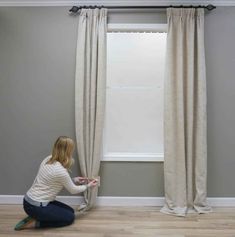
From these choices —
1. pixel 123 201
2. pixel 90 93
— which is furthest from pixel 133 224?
pixel 90 93

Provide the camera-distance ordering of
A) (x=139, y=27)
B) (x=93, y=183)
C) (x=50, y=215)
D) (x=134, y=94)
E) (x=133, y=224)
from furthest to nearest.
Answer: (x=134, y=94), (x=139, y=27), (x=93, y=183), (x=133, y=224), (x=50, y=215)

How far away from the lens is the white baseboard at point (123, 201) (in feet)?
11.1

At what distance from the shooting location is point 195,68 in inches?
129

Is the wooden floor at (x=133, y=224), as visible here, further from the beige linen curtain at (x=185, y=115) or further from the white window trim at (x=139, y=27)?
the white window trim at (x=139, y=27)

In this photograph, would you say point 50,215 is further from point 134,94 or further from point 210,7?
point 210,7

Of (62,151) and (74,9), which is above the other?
(74,9)

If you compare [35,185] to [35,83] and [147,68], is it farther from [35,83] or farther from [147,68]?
[147,68]

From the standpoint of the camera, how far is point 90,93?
3.30 metres

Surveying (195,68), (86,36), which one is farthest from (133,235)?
(86,36)

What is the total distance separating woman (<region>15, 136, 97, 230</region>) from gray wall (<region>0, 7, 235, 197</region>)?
0.64 m

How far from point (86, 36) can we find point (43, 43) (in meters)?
0.56

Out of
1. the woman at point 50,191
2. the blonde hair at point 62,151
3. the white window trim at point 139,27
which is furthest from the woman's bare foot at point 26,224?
the white window trim at point 139,27

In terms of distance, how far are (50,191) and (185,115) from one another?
1695 millimetres

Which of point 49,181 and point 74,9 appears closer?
point 49,181
